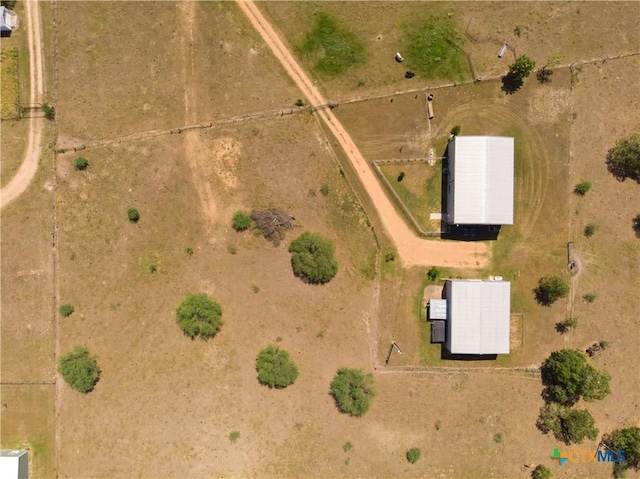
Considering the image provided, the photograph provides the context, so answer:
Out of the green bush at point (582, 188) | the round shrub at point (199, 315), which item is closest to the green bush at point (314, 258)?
the round shrub at point (199, 315)

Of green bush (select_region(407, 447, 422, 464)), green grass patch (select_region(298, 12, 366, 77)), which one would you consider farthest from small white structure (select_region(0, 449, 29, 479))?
green grass patch (select_region(298, 12, 366, 77))

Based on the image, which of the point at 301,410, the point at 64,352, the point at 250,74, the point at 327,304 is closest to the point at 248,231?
the point at 327,304

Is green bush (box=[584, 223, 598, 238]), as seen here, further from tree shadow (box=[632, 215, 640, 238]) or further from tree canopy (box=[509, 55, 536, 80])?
tree canopy (box=[509, 55, 536, 80])

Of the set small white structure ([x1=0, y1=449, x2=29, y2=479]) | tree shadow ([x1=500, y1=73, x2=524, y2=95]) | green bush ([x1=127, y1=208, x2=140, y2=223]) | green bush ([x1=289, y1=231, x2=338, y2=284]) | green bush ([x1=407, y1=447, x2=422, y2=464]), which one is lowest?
green bush ([x1=407, y1=447, x2=422, y2=464])

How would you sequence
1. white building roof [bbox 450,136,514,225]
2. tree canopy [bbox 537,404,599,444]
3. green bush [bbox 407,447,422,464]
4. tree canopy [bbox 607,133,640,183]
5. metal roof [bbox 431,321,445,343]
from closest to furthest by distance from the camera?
1. white building roof [bbox 450,136,514,225]
2. tree canopy [bbox 537,404,599,444]
3. tree canopy [bbox 607,133,640,183]
4. green bush [bbox 407,447,422,464]
5. metal roof [bbox 431,321,445,343]

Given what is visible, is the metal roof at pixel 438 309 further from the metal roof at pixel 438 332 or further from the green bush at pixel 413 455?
the green bush at pixel 413 455

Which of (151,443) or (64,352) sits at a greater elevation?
(64,352)

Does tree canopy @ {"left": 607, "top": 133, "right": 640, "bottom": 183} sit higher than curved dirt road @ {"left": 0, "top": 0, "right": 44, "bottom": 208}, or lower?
lower

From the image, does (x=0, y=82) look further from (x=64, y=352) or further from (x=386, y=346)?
(x=386, y=346)
